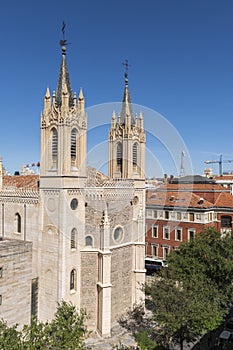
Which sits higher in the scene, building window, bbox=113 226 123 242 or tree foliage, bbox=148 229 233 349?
building window, bbox=113 226 123 242

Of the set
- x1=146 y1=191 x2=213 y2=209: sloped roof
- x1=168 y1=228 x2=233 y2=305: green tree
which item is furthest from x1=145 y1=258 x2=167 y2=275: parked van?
x1=168 y1=228 x2=233 y2=305: green tree

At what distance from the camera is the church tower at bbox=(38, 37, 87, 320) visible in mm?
28016

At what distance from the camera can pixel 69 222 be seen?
28.3 metres

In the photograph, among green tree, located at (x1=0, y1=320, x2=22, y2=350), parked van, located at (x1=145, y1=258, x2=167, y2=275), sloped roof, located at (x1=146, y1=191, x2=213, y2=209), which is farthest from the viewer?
parked van, located at (x1=145, y1=258, x2=167, y2=275)

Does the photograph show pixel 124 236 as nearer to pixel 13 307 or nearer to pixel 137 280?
pixel 137 280

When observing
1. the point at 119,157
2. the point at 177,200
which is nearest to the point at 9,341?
the point at 119,157

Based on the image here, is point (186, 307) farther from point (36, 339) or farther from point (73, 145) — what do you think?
point (73, 145)

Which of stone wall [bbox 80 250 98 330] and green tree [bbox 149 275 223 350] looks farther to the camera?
stone wall [bbox 80 250 98 330]

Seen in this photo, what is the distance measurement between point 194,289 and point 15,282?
14.8 metres

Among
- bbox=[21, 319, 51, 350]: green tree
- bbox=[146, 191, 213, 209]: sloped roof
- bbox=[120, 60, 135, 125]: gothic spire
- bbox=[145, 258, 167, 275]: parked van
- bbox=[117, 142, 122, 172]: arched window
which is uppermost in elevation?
bbox=[120, 60, 135, 125]: gothic spire

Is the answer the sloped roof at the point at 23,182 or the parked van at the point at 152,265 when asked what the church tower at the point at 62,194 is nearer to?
the sloped roof at the point at 23,182

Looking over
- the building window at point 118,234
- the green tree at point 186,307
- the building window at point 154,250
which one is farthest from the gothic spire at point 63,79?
the building window at point 154,250

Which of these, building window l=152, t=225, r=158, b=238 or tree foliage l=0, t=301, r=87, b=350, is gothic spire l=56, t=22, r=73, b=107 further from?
building window l=152, t=225, r=158, b=238

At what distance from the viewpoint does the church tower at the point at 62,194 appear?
28.0 metres
